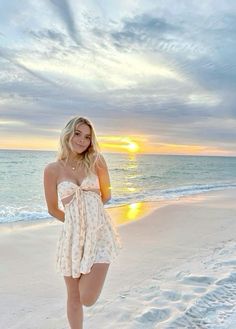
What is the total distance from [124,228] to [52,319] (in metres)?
5.69

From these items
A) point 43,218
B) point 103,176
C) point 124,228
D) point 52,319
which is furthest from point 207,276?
point 43,218

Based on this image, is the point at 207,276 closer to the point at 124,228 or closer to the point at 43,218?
the point at 124,228

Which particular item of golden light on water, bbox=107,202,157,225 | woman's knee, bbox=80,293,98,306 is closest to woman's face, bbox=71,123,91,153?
woman's knee, bbox=80,293,98,306

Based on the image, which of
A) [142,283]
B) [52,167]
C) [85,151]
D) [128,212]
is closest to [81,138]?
[85,151]

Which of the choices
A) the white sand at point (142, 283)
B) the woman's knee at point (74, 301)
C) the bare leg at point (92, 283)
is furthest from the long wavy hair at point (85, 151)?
the white sand at point (142, 283)

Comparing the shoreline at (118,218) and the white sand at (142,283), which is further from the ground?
the white sand at (142,283)

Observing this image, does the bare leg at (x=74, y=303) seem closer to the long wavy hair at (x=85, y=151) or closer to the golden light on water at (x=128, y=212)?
the long wavy hair at (x=85, y=151)

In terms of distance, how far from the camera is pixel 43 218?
11672mm

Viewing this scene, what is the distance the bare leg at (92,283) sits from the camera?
289 cm

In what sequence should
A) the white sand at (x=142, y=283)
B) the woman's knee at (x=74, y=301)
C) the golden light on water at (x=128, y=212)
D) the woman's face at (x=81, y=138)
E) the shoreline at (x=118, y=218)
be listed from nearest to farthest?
the woman's knee at (x=74, y=301) → the woman's face at (x=81, y=138) → the white sand at (x=142, y=283) → the shoreline at (x=118, y=218) → the golden light on water at (x=128, y=212)

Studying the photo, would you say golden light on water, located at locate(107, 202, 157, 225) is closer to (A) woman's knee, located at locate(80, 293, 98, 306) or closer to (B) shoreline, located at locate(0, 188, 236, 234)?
(B) shoreline, located at locate(0, 188, 236, 234)

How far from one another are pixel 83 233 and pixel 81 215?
0.14 metres

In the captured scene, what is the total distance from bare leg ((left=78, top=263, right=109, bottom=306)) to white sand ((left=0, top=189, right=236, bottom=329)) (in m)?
0.89

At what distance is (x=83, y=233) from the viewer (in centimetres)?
293
